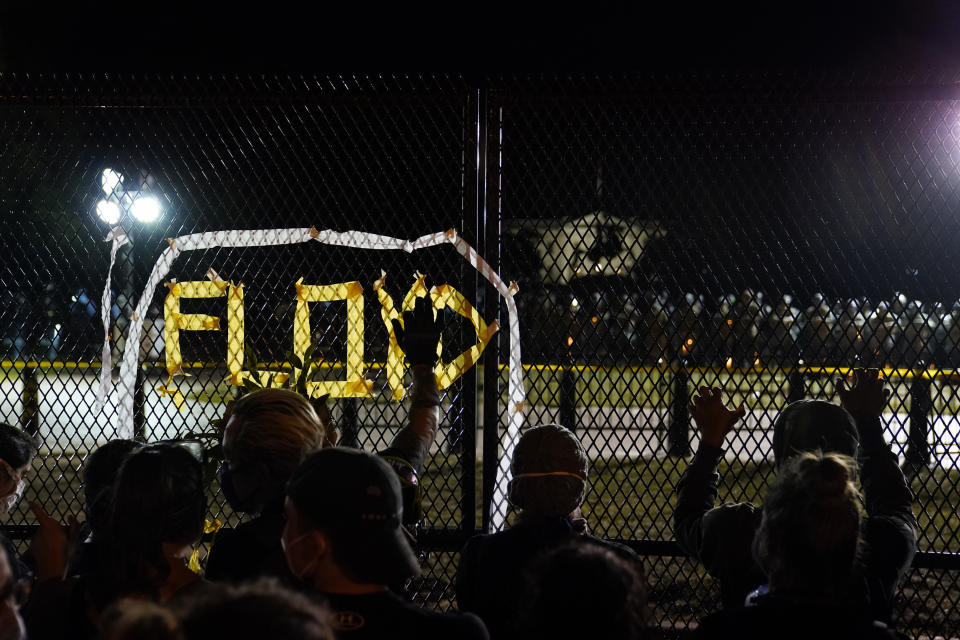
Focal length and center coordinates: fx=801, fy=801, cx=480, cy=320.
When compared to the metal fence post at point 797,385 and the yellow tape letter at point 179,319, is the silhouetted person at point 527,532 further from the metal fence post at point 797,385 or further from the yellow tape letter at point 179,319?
the yellow tape letter at point 179,319

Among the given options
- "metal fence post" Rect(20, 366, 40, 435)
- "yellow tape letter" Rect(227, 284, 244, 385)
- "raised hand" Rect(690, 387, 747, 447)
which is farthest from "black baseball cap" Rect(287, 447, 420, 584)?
"metal fence post" Rect(20, 366, 40, 435)

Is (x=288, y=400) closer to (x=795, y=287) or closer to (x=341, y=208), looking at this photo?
(x=341, y=208)

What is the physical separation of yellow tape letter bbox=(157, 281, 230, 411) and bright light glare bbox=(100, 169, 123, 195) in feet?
1.93

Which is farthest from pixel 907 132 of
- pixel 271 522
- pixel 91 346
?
pixel 91 346

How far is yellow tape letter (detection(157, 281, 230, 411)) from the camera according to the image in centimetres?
386

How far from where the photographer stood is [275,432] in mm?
2170

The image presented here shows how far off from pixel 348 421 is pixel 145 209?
4.73 feet

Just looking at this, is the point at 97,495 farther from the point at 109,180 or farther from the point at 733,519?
the point at 109,180

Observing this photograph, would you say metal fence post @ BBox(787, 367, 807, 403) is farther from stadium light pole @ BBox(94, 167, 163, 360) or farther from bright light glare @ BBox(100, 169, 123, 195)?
bright light glare @ BBox(100, 169, 123, 195)

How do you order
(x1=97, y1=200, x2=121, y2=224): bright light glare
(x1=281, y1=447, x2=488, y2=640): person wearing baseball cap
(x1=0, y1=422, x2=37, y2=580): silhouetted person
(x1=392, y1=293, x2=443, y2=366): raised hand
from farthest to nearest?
(x1=97, y1=200, x2=121, y2=224): bright light glare < (x1=392, y1=293, x2=443, y2=366): raised hand < (x1=0, y1=422, x2=37, y2=580): silhouetted person < (x1=281, y1=447, x2=488, y2=640): person wearing baseball cap

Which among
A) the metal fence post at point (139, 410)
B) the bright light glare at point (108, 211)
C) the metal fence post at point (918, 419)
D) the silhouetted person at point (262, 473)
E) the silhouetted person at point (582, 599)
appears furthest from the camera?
the bright light glare at point (108, 211)

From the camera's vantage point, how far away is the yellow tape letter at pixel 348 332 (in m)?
3.63

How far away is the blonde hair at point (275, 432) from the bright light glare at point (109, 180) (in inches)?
88.4

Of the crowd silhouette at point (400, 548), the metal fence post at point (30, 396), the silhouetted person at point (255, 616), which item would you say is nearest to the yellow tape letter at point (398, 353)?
the crowd silhouette at point (400, 548)
